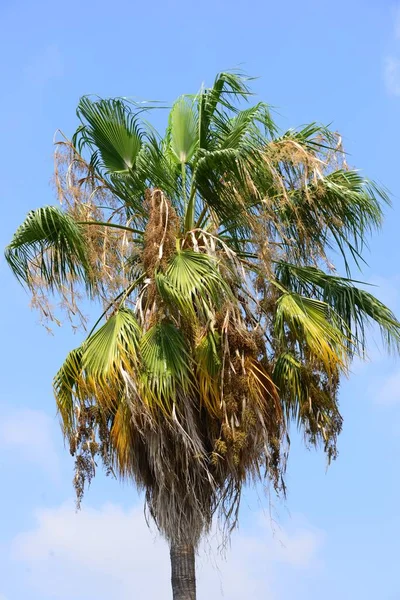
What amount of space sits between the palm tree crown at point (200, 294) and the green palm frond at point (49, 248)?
0.06ft

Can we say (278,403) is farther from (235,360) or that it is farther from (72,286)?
(72,286)

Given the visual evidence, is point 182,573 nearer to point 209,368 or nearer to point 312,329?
point 209,368

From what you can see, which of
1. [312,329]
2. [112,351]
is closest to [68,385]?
[112,351]

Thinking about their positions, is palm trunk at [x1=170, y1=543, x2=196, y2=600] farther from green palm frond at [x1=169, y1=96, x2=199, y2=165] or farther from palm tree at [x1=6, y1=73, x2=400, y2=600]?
green palm frond at [x1=169, y1=96, x2=199, y2=165]

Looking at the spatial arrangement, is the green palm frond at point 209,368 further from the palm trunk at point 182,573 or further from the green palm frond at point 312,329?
the palm trunk at point 182,573

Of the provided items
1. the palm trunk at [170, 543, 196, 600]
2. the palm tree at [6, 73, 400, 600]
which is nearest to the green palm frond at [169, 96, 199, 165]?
the palm tree at [6, 73, 400, 600]

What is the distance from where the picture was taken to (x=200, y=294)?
1424cm

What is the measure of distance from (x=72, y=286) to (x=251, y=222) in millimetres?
2435

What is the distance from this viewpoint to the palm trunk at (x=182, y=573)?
47.3ft

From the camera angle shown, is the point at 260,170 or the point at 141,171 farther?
the point at 141,171

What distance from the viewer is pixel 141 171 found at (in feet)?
52.6

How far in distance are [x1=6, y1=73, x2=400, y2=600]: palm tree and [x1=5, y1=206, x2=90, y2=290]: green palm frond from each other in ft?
0.06

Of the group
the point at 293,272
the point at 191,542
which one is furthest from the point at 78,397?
the point at 293,272

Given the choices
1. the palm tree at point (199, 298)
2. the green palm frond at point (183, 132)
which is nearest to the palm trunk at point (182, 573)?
the palm tree at point (199, 298)
